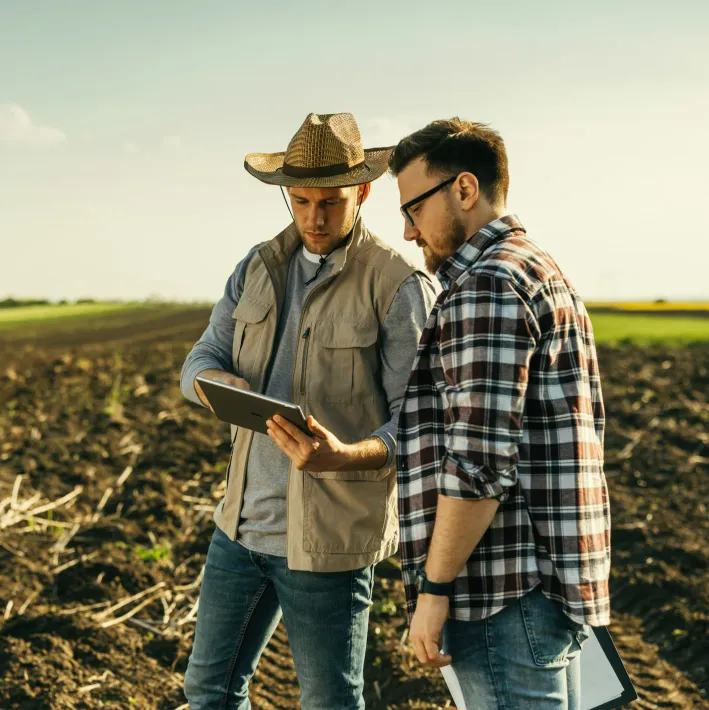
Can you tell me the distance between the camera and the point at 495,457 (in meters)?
1.65

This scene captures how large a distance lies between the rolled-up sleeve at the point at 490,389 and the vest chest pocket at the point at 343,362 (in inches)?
26.3

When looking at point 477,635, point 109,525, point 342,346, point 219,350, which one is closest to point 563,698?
point 477,635

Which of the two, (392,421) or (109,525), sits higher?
(392,421)

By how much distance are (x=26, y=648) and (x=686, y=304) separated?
17405 millimetres

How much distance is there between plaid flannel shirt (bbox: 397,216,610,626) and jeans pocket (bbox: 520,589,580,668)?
0.03 m

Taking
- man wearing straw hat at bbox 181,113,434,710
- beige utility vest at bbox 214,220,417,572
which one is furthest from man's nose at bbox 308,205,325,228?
beige utility vest at bbox 214,220,417,572

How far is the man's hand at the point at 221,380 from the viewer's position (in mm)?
2328

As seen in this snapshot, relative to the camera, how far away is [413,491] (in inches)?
71.6

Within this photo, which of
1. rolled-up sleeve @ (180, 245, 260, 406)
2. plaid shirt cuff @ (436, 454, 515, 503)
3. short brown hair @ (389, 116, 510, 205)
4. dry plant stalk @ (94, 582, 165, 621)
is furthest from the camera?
dry plant stalk @ (94, 582, 165, 621)

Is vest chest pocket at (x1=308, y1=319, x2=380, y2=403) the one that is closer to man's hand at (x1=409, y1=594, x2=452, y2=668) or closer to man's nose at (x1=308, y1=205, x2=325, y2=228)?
man's nose at (x1=308, y1=205, x2=325, y2=228)

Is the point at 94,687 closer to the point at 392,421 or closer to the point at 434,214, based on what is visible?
the point at 392,421

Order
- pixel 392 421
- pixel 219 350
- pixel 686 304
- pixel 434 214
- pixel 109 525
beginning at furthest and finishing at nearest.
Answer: pixel 686 304, pixel 109 525, pixel 219 350, pixel 392 421, pixel 434 214

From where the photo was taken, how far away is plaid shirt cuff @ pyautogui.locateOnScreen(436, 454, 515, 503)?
5.39ft

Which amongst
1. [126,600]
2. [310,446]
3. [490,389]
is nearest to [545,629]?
[490,389]
